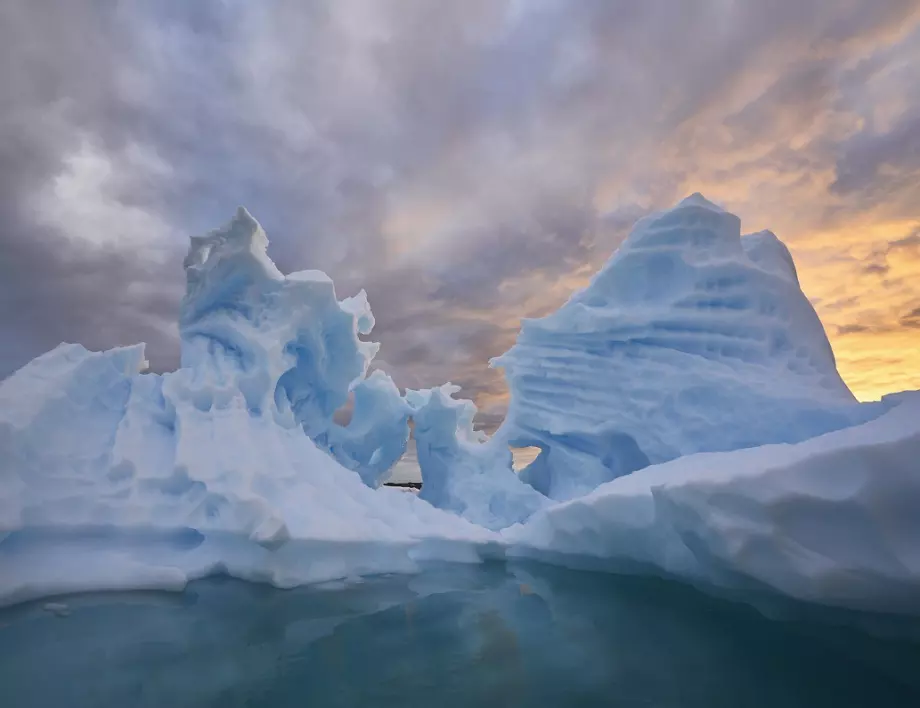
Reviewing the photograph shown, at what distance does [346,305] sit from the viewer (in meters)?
11.3

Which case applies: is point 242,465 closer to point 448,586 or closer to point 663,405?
point 448,586

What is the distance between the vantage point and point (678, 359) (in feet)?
29.5

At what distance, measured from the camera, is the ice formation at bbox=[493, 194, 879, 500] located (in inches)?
310

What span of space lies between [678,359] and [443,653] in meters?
6.74

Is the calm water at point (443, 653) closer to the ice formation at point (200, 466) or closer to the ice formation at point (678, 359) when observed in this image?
the ice formation at point (200, 466)

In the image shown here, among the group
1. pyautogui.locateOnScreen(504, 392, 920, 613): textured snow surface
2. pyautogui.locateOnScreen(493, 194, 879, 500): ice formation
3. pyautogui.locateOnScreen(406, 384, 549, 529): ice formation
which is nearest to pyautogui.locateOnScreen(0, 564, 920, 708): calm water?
pyautogui.locateOnScreen(504, 392, 920, 613): textured snow surface

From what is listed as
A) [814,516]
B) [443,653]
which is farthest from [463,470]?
[814,516]

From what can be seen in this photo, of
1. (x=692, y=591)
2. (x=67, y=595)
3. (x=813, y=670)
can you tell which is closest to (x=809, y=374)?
(x=692, y=591)

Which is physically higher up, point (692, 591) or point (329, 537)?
point (329, 537)

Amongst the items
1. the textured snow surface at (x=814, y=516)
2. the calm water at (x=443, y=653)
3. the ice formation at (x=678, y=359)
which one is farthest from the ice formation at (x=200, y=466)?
the textured snow surface at (x=814, y=516)

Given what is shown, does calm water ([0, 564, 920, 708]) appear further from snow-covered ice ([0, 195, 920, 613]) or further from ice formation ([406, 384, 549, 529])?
ice formation ([406, 384, 549, 529])

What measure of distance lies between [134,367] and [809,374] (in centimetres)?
1120

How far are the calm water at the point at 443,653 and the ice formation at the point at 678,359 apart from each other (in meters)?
3.32

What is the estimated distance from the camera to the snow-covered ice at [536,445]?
4.28 m
